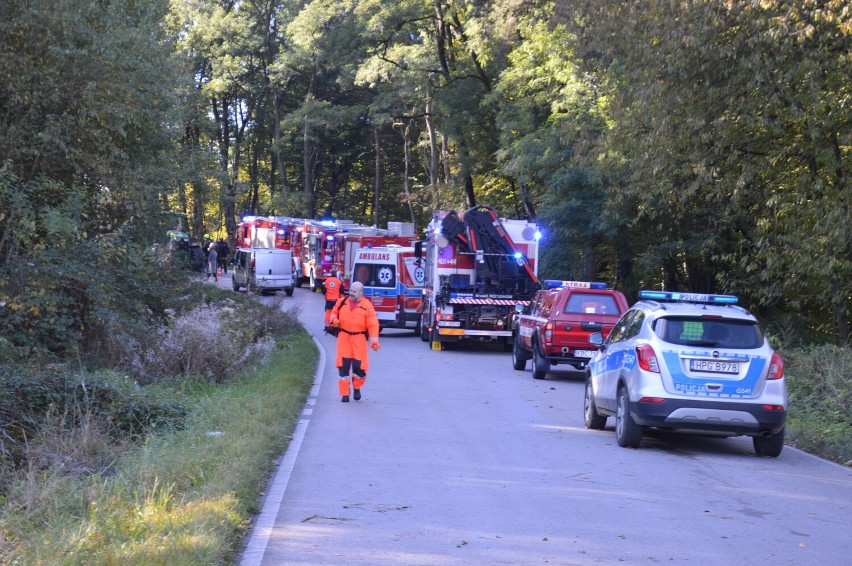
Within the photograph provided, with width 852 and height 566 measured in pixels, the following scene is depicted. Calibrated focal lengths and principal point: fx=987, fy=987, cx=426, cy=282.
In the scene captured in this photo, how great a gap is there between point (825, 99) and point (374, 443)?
920cm

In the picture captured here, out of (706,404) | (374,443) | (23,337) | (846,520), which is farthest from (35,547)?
(23,337)

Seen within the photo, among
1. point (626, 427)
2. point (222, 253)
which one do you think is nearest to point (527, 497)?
point (626, 427)

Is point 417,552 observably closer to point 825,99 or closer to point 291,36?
point 825,99

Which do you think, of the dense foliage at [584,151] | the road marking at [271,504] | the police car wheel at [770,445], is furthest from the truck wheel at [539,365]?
the police car wheel at [770,445]

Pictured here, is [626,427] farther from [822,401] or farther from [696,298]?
[822,401]

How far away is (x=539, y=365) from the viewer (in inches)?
744

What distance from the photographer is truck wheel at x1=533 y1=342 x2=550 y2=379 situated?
18.8 metres

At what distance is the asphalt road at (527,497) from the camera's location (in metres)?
6.68

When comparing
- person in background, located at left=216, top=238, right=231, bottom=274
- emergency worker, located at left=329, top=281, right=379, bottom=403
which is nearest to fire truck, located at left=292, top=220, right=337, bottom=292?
person in background, located at left=216, top=238, right=231, bottom=274

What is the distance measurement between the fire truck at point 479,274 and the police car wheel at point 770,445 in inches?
495

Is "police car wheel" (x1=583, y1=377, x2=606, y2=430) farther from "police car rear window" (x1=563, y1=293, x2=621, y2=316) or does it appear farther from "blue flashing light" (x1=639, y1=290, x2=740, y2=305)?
"police car rear window" (x1=563, y1=293, x2=621, y2=316)

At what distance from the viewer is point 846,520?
312 inches

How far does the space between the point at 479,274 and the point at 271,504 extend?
55.0ft

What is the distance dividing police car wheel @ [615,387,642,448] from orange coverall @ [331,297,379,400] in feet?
14.8
